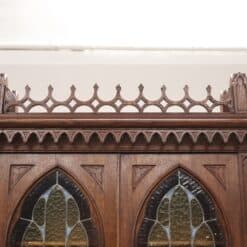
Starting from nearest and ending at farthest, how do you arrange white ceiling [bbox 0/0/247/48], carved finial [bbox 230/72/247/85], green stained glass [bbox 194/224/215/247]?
green stained glass [bbox 194/224/215/247], carved finial [bbox 230/72/247/85], white ceiling [bbox 0/0/247/48]

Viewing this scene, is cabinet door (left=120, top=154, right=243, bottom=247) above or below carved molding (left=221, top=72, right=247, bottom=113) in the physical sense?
below

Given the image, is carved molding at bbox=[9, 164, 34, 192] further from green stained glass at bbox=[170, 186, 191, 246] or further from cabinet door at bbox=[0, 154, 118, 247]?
green stained glass at bbox=[170, 186, 191, 246]

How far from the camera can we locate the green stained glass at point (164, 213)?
164cm

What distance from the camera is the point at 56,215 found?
165 cm

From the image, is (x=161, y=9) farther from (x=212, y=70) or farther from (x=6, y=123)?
(x=6, y=123)

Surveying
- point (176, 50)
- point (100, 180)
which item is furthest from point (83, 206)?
Result: point (176, 50)

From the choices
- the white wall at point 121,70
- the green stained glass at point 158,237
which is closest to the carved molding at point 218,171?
the green stained glass at point 158,237

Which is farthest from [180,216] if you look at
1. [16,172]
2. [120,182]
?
[16,172]

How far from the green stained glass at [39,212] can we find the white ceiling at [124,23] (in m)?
0.93

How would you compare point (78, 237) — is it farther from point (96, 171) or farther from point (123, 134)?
point (123, 134)

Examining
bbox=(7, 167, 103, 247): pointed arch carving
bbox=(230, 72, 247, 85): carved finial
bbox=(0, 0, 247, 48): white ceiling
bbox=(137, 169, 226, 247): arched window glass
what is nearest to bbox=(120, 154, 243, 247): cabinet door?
bbox=(137, 169, 226, 247): arched window glass

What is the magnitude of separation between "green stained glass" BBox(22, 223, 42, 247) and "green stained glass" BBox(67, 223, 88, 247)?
105 mm

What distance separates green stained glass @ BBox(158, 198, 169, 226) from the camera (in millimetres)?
1639

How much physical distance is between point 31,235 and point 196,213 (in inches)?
22.1
